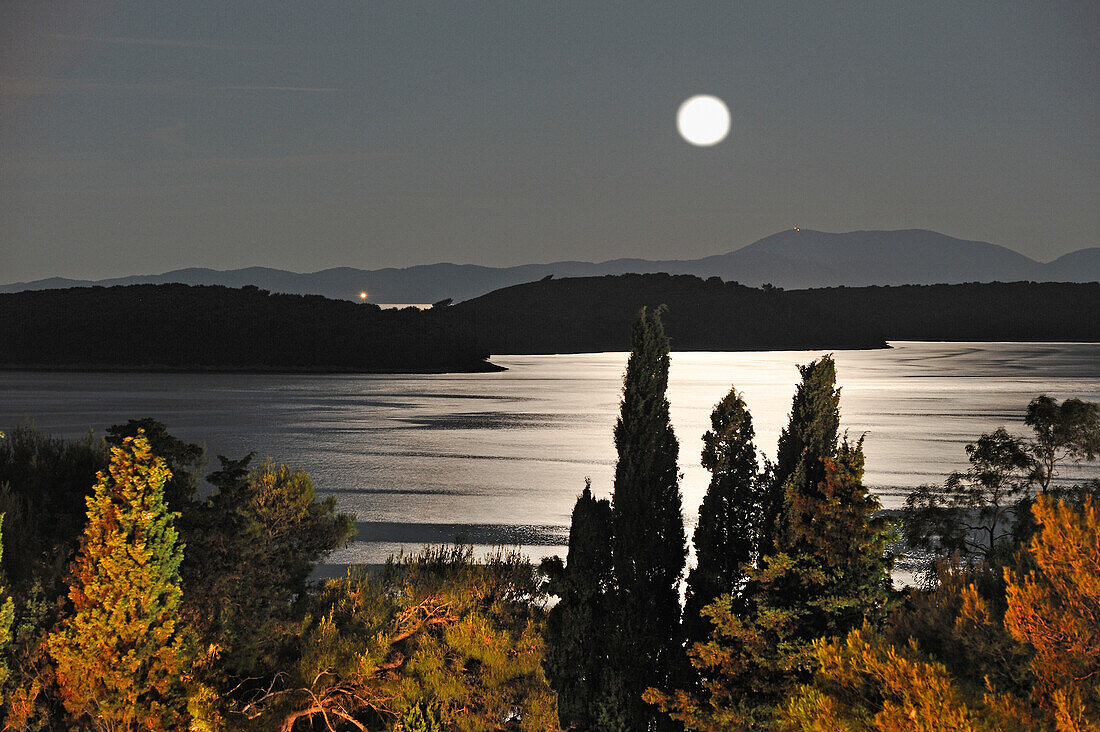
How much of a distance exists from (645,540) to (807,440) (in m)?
3.35

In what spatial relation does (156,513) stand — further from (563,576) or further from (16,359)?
(16,359)

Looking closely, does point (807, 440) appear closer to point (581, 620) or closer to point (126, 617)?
point (581, 620)

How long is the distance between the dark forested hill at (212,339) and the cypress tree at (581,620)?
474 ft

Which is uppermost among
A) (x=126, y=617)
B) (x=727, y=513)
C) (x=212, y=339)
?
(x=212, y=339)

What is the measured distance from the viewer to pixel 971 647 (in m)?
7.61

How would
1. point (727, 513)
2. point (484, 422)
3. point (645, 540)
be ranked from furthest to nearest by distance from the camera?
point (484, 422), point (645, 540), point (727, 513)

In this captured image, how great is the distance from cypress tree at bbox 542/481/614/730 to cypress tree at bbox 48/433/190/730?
5.22 metres

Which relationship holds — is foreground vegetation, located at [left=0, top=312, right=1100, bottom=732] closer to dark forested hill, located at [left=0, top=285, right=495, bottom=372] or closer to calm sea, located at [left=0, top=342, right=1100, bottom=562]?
calm sea, located at [left=0, top=342, right=1100, bottom=562]

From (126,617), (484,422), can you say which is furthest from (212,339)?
(126,617)

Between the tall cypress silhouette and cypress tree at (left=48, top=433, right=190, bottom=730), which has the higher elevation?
the tall cypress silhouette

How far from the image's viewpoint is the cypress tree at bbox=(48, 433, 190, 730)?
10.8 metres

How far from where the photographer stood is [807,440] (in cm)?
1377

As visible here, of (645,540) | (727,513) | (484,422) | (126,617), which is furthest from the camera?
(484,422)

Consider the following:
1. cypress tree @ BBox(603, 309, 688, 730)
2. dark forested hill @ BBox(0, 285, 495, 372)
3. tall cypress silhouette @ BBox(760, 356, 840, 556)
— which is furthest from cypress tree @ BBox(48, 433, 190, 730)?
dark forested hill @ BBox(0, 285, 495, 372)
